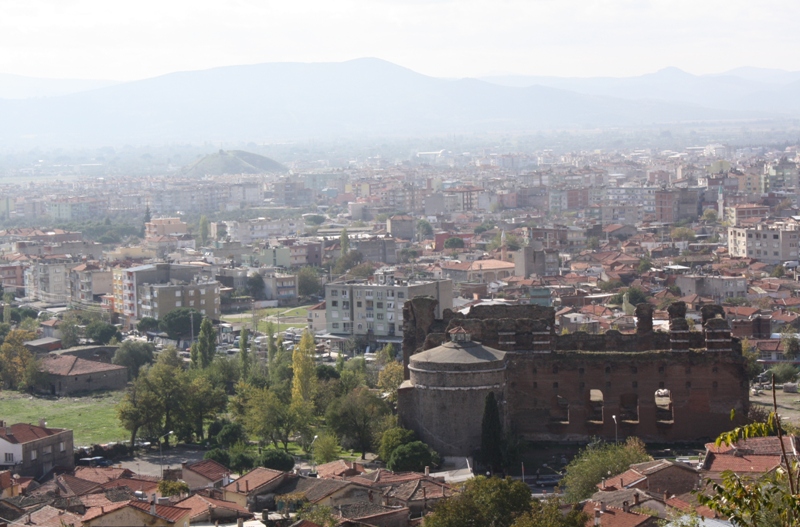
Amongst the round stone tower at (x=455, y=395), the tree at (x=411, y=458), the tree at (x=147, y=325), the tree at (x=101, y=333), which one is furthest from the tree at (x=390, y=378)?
the tree at (x=147, y=325)

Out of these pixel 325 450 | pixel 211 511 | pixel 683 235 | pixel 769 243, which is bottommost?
pixel 683 235

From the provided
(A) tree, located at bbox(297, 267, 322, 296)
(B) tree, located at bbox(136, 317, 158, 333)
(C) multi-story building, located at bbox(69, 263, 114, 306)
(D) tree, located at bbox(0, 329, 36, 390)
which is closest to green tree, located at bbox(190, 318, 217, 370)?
(D) tree, located at bbox(0, 329, 36, 390)

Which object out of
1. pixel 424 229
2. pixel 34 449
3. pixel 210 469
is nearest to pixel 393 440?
pixel 210 469

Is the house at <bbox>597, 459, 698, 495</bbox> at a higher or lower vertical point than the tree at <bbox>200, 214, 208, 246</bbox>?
higher

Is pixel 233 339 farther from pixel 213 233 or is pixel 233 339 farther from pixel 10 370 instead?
pixel 213 233

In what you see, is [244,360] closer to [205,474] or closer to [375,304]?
[375,304]

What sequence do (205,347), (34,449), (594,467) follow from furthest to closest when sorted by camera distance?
(205,347)
(34,449)
(594,467)

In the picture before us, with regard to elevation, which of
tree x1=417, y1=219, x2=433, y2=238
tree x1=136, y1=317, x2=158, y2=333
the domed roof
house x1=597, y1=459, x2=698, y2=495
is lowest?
tree x1=417, y1=219, x2=433, y2=238

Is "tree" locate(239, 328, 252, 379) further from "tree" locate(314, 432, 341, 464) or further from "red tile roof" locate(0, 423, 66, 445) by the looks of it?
"tree" locate(314, 432, 341, 464)
